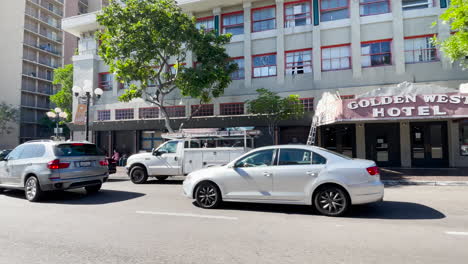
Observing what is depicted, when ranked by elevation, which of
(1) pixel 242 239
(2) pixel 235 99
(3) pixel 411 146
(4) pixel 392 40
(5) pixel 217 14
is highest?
(5) pixel 217 14

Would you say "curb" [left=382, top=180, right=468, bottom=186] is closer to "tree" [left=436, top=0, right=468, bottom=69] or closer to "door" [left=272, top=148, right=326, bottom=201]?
"tree" [left=436, top=0, right=468, bottom=69]

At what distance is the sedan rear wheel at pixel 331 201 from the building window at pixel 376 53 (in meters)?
14.3

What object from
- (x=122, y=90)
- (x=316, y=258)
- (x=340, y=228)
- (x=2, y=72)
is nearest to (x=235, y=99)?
(x=122, y=90)

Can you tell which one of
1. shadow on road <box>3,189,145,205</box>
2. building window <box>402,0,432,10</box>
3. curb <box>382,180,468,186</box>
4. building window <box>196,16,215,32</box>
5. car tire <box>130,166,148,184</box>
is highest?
building window <box>196,16,215,32</box>

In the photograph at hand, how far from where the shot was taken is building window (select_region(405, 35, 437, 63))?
1652cm

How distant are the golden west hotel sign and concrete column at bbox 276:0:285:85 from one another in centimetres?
682

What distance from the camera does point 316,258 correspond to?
149 inches

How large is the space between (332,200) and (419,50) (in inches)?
610

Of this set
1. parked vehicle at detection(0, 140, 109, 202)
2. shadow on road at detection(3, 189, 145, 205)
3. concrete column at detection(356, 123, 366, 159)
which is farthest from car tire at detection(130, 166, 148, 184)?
concrete column at detection(356, 123, 366, 159)

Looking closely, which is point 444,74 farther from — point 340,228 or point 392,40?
point 340,228

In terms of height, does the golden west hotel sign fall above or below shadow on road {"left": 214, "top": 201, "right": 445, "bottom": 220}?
above

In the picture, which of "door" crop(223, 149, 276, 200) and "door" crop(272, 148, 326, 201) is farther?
"door" crop(223, 149, 276, 200)

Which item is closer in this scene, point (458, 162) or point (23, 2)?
point (458, 162)

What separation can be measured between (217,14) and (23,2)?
4604 cm
